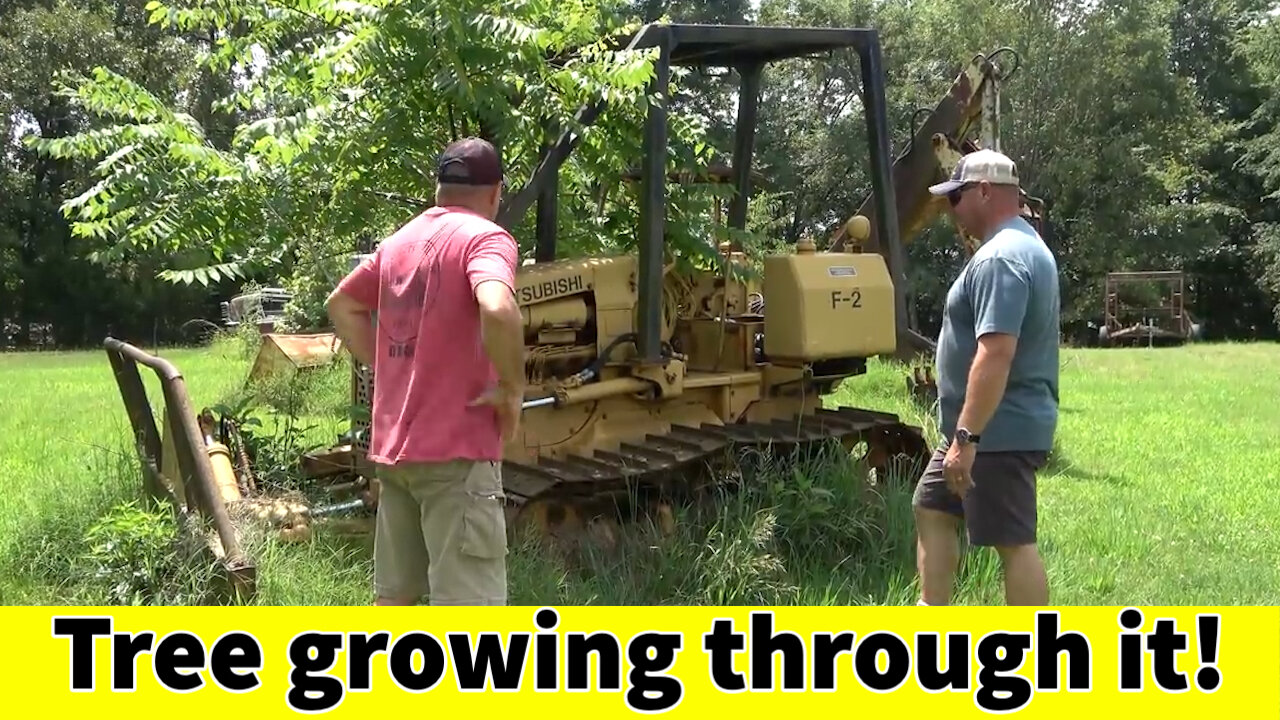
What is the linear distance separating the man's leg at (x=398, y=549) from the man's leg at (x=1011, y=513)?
1.83m

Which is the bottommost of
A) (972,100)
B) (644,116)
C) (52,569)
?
(52,569)

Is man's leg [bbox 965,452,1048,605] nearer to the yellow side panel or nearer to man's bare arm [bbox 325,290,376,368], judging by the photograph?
man's bare arm [bbox 325,290,376,368]

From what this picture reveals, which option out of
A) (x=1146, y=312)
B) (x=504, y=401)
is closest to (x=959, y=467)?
(x=504, y=401)

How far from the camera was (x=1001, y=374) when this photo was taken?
3.75 meters

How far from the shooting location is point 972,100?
938 centimetres

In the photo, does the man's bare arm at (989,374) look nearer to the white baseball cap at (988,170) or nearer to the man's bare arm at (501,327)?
the white baseball cap at (988,170)

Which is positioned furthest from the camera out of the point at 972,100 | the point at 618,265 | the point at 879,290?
the point at 972,100

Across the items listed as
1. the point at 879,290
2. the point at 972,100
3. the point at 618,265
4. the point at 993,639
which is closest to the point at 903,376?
the point at 972,100

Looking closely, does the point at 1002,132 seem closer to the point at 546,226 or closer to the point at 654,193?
the point at 546,226

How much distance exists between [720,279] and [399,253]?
138 inches

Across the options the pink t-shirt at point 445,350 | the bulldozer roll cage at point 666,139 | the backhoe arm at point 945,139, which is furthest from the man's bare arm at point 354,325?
the backhoe arm at point 945,139

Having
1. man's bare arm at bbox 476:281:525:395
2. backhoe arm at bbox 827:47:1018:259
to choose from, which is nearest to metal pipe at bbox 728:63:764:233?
backhoe arm at bbox 827:47:1018:259

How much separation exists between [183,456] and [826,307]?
11.2 ft

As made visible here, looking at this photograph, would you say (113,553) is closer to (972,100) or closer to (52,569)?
(52,569)
